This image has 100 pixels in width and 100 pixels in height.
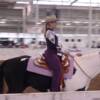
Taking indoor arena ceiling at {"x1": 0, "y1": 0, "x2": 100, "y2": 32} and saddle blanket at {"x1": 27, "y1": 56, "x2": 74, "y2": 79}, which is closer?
saddle blanket at {"x1": 27, "y1": 56, "x2": 74, "y2": 79}

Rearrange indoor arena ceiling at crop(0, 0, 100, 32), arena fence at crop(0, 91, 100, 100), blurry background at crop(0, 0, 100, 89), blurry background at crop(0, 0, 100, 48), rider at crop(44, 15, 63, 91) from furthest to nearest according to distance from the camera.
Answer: indoor arena ceiling at crop(0, 0, 100, 32)
blurry background at crop(0, 0, 100, 48)
blurry background at crop(0, 0, 100, 89)
rider at crop(44, 15, 63, 91)
arena fence at crop(0, 91, 100, 100)

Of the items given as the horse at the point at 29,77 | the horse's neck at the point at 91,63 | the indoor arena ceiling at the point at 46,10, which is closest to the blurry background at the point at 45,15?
the indoor arena ceiling at the point at 46,10

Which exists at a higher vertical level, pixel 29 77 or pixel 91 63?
pixel 91 63

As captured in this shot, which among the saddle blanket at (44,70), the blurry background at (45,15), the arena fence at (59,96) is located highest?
the arena fence at (59,96)

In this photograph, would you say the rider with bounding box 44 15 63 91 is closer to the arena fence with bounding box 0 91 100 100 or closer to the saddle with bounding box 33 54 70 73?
the saddle with bounding box 33 54 70 73

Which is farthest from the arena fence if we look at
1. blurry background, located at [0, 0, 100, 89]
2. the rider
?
blurry background, located at [0, 0, 100, 89]

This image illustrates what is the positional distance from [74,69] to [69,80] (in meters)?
0.16

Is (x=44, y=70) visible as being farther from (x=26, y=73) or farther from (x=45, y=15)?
(x=45, y=15)

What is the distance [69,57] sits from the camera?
3.91 m

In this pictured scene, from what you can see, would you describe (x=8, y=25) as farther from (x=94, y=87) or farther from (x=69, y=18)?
(x=94, y=87)

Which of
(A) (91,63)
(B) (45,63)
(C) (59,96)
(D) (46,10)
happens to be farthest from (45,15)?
(C) (59,96)

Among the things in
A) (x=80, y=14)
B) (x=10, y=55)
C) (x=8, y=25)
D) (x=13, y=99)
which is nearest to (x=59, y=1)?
(x=80, y=14)

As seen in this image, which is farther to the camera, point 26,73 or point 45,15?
point 45,15

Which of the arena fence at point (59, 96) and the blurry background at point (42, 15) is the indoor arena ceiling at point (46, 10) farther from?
the arena fence at point (59, 96)
